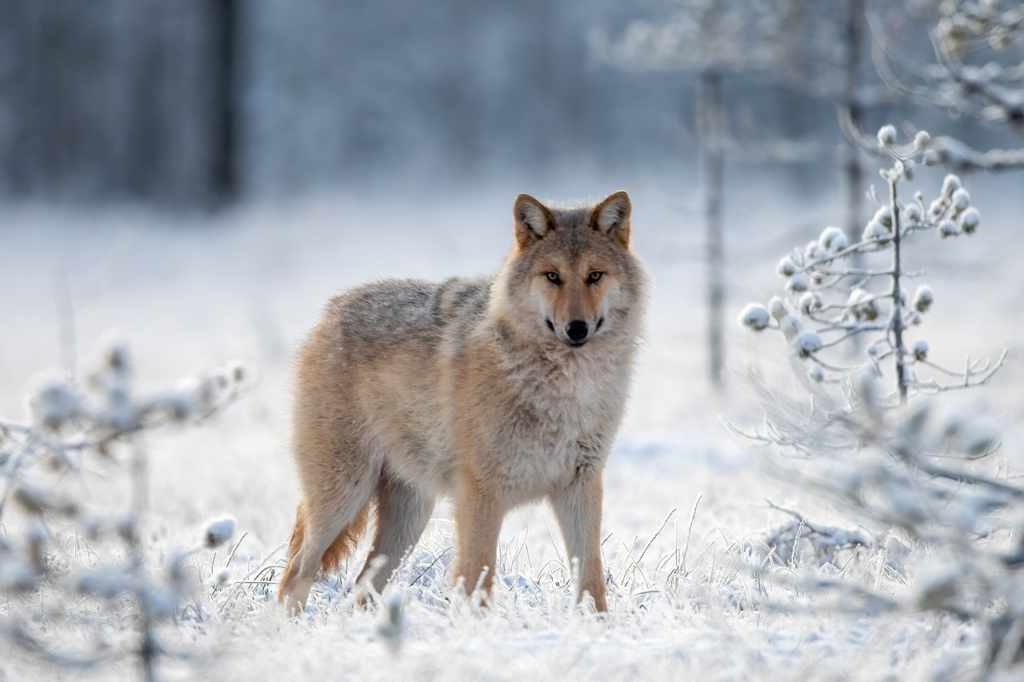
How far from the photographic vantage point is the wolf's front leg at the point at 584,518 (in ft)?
13.8

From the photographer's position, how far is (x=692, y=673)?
2898 millimetres

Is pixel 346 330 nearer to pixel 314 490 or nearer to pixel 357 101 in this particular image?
pixel 314 490

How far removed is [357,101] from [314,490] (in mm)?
29902

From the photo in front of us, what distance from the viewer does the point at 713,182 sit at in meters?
13.0

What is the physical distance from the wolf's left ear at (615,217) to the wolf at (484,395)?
1 cm

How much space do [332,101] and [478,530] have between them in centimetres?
3076

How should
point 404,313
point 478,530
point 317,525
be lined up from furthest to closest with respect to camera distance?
point 404,313 → point 317,525 → point 478,530

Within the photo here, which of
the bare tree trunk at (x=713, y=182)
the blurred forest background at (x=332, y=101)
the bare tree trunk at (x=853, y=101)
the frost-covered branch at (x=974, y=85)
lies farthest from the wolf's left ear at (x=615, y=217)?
the blurred forest background at (x=332, y=101)

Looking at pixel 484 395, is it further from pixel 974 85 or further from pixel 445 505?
pixel 974 85

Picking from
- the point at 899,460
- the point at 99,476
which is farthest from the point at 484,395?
the point at 99,476

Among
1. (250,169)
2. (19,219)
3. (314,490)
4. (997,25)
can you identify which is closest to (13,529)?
(314,490)

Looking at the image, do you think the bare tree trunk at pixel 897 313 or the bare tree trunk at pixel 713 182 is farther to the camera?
the bare tree trunk at pixel 713 182

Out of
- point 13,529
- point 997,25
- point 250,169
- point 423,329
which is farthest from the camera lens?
point 250,169

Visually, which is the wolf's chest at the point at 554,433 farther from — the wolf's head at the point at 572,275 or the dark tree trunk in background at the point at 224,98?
the dark tree trunk in background at the point at 224,98
